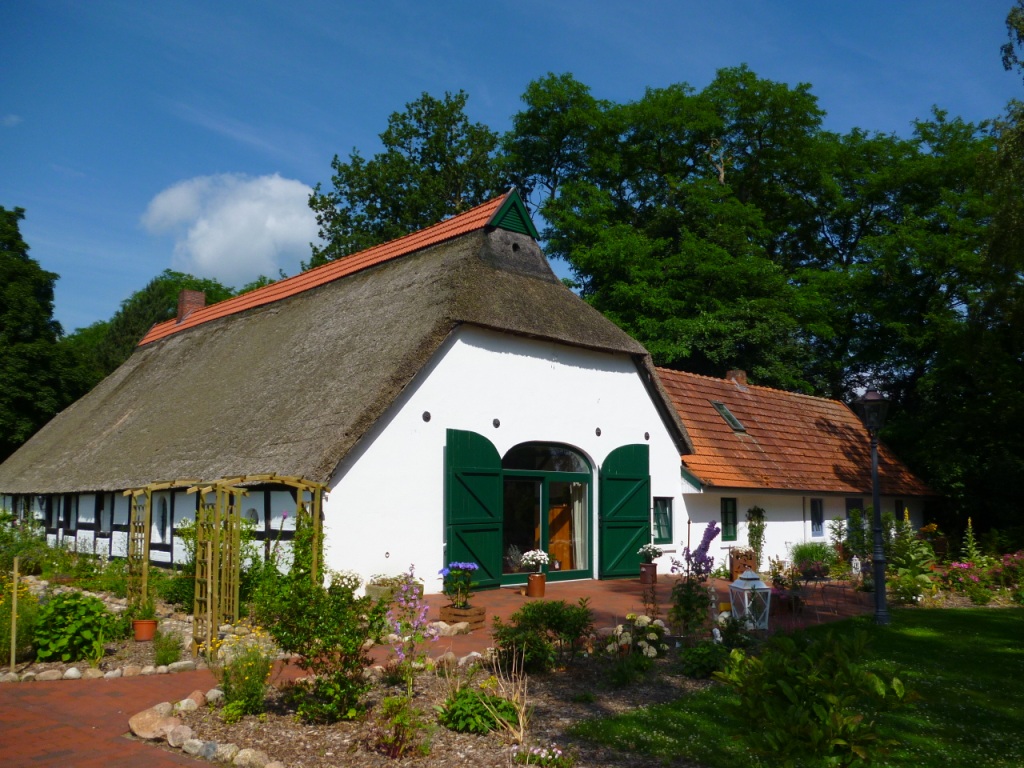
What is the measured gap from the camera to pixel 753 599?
10375 mm

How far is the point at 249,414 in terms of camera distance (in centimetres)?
1557

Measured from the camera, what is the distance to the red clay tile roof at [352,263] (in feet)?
58.8

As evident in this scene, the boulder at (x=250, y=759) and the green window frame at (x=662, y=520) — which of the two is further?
the green window frame at (x=662, y=520)

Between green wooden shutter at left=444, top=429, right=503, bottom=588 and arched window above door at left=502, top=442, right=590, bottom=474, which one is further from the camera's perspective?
arched window above door at left=502, top=442, right=590, bottom=474

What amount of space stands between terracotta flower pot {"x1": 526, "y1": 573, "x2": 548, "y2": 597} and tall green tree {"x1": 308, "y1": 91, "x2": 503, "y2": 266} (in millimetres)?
25744

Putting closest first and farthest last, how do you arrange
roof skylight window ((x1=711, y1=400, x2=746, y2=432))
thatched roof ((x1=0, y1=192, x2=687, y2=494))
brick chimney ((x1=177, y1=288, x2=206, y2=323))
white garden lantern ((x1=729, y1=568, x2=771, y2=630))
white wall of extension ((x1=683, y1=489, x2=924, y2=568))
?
white garden lantern ((x1=729, y1=568, x2=771, y2=630)) < thatched roof ((x1=0, y1=192, x2=687, y2=494)) < white wall of extension ((x1=683, y1=489, x2=924, y2=568)) < roof skylight window ((x1=711, y1=400, x2=746, y2=432)) < brick chimney ((x1=177, y1=288, x2=206, y2=323))

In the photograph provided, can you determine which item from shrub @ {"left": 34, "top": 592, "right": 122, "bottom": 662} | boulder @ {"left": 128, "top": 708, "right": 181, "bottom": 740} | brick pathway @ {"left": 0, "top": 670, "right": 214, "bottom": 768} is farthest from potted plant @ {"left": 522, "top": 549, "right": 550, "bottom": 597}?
boulder @ {"left": 128, "top": 708, "right": 181, "bottom": 740}

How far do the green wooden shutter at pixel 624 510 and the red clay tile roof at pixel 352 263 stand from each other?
5.67 m

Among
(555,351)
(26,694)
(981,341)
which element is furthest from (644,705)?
(981,341)

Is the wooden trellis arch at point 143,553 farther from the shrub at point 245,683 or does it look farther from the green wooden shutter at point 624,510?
the green wooden shutter at point 624,510

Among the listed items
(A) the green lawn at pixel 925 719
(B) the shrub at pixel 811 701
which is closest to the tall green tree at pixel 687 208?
(A) the green lawn at pixel 925 719

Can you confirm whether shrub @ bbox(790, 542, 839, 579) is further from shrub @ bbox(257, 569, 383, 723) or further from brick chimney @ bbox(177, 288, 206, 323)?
brick chimney @ bbox(177, 288, 206, 323)

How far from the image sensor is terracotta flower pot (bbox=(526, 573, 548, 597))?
13.8 meters

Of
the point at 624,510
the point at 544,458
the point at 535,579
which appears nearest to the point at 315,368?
the point at 544,458
